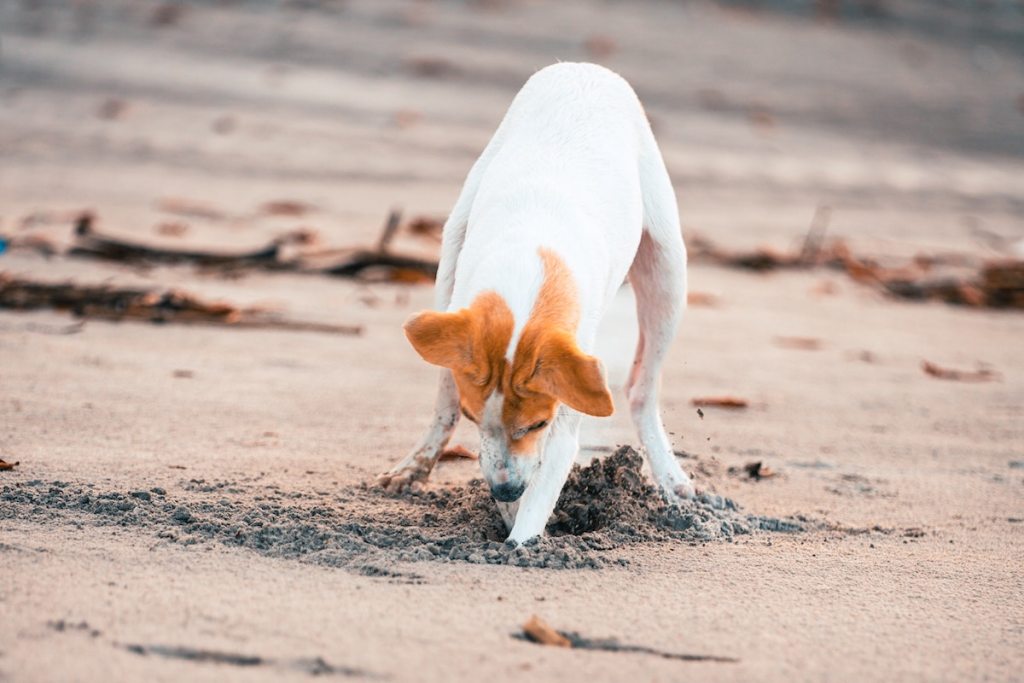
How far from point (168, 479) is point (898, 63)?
51.8 feet

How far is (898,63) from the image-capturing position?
1816 cm

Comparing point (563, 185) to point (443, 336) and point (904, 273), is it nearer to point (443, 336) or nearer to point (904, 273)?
point (443, 336)

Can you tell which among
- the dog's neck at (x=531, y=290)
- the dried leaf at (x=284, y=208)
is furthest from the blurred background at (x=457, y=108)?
the dog's neck at (x=531, y=290)

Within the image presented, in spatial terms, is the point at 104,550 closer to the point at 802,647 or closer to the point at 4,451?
the point at 4,451

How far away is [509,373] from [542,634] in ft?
2.51

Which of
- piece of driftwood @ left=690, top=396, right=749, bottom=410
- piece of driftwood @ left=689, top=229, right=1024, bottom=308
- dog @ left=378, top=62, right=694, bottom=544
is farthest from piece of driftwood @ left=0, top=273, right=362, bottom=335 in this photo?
piece of driftwood @ left=689, top=229, right=1024, bottom=308

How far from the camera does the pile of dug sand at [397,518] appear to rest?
4148mm

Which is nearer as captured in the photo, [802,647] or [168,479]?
[802,647]

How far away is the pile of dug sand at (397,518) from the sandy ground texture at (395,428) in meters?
0.02

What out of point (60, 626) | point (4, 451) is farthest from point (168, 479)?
point (60, 626)

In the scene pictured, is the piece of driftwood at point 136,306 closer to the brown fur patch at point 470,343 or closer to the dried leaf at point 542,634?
the brown fur patch at point 470,343

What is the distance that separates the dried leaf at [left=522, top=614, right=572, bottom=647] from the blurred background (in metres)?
6.24

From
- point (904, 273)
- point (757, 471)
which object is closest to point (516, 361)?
point (757, 471)

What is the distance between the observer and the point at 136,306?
7.16 metres
